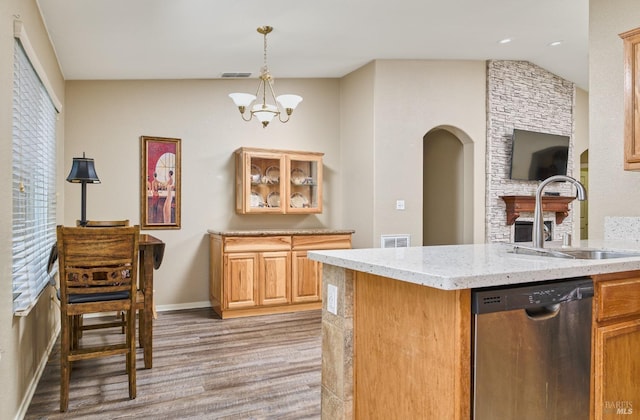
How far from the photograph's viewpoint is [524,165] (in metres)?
6.02

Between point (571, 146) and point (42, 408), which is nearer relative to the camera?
point (42, 408)

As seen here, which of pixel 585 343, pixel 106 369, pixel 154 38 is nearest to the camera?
pixel 585 343

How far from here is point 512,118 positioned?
19.7 ft

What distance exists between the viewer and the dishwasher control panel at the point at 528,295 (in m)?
1.40

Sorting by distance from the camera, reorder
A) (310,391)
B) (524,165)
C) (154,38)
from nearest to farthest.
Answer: (310,391) < (154,38) < (524,165)

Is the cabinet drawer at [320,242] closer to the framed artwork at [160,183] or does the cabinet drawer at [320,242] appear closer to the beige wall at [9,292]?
the framed artwork at [160,183]

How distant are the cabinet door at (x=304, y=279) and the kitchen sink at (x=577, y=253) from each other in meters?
3.10

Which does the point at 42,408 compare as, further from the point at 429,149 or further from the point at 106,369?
the point at 429,149

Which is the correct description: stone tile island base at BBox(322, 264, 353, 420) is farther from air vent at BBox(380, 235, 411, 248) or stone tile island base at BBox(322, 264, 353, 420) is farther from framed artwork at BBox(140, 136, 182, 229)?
framed artwork at BBox(140, 136, 182, 229)

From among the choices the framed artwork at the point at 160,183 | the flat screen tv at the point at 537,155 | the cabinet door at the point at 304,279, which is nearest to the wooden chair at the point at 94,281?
the framed artwork at the point at 160,183

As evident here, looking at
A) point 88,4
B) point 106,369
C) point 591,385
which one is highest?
point 88,4

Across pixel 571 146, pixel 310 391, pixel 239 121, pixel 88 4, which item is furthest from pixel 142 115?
pixel 571 146

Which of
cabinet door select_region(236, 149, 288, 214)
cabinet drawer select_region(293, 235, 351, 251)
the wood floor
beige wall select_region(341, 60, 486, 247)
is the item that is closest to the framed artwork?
cabinet door select_region(236, 149, 288, 214)

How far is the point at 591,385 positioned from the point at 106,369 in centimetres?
314
